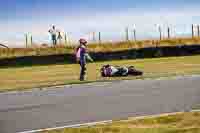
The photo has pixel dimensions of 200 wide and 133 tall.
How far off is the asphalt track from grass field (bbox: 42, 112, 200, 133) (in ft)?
3.14

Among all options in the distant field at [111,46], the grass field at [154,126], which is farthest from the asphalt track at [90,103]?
the distant field at [111,46]

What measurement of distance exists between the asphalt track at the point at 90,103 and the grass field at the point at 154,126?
3.14 feet

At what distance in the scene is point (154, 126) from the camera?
10.5 meters

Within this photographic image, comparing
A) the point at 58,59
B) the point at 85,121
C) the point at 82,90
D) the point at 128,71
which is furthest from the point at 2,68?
the point at 85,121

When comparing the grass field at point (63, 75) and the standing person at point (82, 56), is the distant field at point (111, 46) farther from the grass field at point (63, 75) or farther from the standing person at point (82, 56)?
the standing person at point (82, 56)

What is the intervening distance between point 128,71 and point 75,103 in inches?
406

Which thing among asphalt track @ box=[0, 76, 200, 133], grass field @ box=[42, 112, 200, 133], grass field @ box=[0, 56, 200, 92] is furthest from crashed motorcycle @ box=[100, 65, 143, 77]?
grass field @ box=[42, 112, 200, 133]

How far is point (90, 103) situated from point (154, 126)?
4407 millimetres

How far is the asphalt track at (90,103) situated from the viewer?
1203 cm

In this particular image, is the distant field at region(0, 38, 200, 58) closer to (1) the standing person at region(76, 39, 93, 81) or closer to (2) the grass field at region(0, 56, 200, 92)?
(2) the grass field at region(0, 56, 200, 92)

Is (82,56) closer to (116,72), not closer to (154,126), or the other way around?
(116,72)

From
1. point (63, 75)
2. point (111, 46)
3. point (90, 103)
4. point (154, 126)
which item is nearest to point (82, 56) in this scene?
point (63, 75)

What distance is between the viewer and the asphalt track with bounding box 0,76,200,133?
12031 mm

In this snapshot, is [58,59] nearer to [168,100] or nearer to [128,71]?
[128,71]
